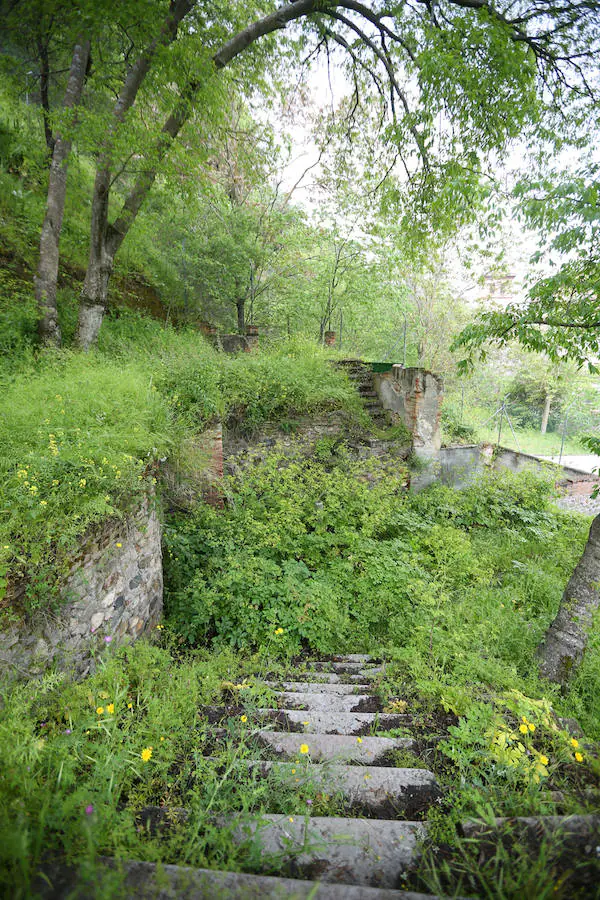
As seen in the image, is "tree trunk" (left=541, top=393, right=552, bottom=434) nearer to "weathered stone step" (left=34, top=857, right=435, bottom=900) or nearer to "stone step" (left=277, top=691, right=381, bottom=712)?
"stone step" (left=277, top=691, right=381, bottom=712)

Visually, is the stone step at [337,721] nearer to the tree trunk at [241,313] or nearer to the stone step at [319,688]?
the stone step at [319,688]

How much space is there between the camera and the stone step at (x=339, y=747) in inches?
80.1

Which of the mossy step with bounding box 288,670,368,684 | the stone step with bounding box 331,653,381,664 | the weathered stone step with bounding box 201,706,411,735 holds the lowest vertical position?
the stone step with bounding box 331,653,381,664

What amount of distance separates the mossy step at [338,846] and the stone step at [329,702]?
3.42 ft

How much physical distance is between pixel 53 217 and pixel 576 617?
8.09 m

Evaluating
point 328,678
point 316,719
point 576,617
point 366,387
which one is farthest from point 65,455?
point 366,387

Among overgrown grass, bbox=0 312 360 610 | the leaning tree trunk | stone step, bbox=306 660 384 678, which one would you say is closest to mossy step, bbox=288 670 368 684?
stone step, bbox=306 660 384 678

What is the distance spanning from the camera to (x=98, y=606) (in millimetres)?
2945

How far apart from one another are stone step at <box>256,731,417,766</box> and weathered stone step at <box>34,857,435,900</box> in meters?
0.85

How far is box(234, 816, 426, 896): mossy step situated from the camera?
4.51ft

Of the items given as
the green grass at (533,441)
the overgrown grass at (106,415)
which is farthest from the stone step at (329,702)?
the green grass at (533,441)

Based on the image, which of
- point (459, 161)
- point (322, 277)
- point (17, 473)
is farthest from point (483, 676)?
point (322, 277)

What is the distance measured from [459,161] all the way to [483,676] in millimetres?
6868

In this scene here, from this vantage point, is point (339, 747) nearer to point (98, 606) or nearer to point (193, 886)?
point (193, 886)
